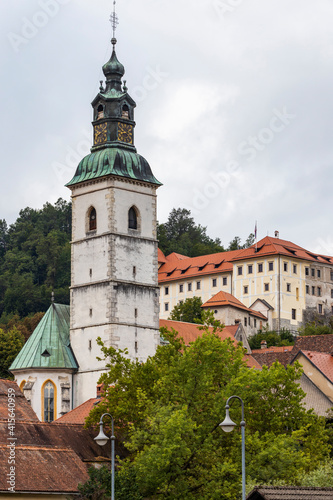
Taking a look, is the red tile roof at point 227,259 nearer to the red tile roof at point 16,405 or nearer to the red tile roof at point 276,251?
the red tile roof at point 276,251

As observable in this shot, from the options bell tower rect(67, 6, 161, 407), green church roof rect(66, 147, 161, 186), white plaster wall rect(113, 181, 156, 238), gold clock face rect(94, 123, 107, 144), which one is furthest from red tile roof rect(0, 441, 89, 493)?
gold clock face rect(94, 123, 107, 144)

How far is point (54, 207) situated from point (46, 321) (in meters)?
111

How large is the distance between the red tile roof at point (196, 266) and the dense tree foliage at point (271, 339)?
1482 cm

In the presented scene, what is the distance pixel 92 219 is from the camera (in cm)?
8012

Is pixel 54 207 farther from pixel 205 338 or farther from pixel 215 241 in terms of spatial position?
pixel 205 338

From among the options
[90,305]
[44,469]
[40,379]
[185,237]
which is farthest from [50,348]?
[185,237]

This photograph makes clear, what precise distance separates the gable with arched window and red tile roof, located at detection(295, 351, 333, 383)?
15.1 m

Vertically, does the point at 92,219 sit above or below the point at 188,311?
above

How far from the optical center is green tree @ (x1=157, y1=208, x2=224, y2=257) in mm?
177500

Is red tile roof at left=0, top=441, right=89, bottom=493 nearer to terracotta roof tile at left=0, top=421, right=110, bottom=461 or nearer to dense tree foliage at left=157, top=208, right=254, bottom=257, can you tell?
terracotta roof tile at left=0, top=421, right=110, bottom=461

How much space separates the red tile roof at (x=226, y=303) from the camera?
131m

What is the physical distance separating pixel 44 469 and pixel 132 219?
3272cm

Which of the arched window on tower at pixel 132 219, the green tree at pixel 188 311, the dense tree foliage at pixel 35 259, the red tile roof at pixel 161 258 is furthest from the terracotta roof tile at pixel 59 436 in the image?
the red tile roof at pixel 161 258

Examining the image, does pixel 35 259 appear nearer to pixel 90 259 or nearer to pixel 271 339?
pixel 271 339
